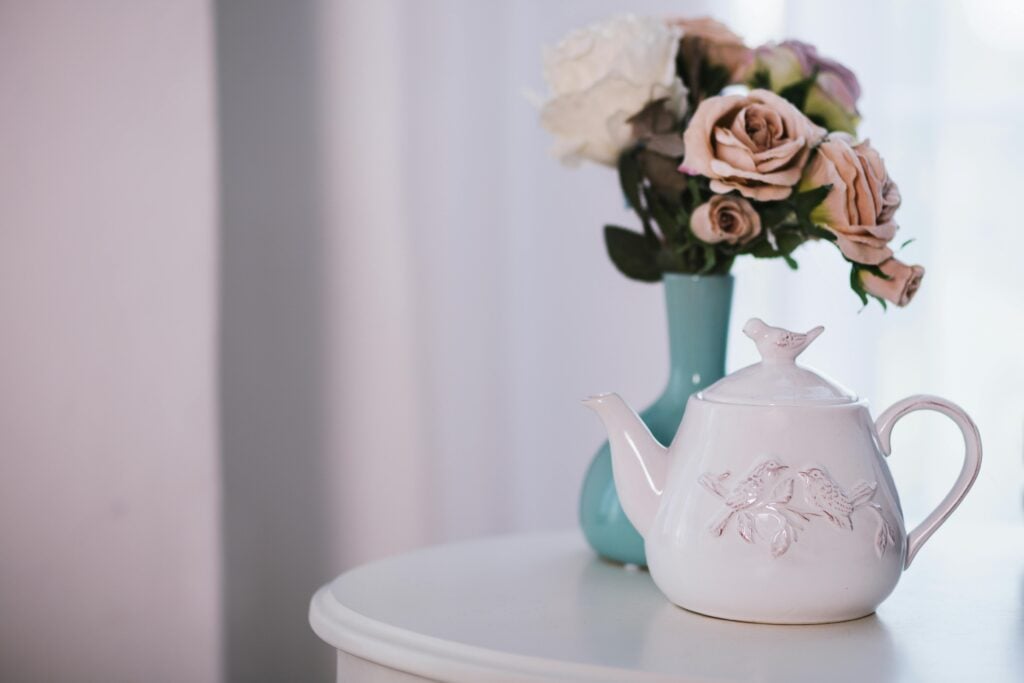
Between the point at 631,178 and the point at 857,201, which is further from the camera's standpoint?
the point at 631,178

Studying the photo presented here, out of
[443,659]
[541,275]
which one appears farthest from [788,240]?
[541,275]

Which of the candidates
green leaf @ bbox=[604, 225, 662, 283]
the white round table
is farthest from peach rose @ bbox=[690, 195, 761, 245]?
the white round table

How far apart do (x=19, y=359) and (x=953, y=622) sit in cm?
108

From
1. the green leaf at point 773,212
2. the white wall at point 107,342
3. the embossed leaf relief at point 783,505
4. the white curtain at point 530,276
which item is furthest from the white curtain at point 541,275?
the embossed leaf relief at point 783,505

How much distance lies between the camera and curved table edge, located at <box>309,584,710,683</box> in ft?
2.05

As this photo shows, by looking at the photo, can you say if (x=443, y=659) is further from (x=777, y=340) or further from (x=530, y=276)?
(x=530, y=276)

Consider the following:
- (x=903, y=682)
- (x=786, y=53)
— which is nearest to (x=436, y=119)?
(x=786, y=53)

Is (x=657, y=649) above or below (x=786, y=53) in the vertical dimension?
below

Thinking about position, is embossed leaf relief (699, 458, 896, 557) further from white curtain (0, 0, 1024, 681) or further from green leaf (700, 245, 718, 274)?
white curtain (0, 0, 1024, 681)

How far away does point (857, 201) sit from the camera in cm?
75

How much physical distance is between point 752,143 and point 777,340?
0.44 feet

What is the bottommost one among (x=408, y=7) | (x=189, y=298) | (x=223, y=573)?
(x=223, y=573)

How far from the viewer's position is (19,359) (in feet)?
4.45

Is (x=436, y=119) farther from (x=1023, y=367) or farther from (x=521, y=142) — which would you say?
(x=1023, y=367)
